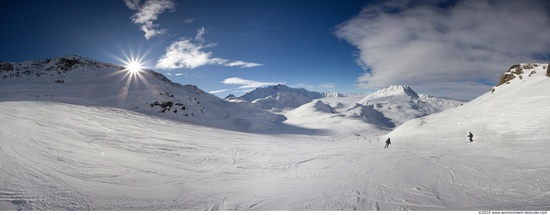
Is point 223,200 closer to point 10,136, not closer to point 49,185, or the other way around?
point 49,185

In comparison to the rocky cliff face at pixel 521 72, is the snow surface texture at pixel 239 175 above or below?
below

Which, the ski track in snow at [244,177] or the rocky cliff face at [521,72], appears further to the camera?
the rocky cliff face at [521,72]

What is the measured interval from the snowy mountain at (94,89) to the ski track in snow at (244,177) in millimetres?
24962

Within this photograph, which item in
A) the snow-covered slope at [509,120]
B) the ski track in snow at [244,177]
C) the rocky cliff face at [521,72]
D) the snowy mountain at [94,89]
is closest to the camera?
the ski track in snow at [244,177]

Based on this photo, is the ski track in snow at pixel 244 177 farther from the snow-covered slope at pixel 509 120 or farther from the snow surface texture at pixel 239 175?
the snow-covered slope at pixel 509 120

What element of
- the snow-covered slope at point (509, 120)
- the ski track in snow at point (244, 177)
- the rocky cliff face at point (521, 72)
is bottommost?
the ski track in snow at point (244, 177)

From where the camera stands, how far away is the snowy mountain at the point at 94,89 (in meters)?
38.0

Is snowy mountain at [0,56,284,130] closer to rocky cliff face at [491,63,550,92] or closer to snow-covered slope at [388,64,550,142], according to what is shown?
snow-covered slope at [388,64,550,142]

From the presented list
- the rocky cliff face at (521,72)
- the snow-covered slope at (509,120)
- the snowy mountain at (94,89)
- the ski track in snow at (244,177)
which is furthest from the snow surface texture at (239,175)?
the snowy mountain at (94,89)

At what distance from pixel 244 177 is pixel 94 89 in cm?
5137

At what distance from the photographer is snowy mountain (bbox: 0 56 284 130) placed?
38000 millimetres

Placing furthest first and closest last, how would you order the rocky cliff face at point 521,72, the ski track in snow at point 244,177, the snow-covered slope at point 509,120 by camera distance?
the rocky cliff face at point 521,72
the snow-covered slope at point 509,120
the ski track in snow at point 244,177

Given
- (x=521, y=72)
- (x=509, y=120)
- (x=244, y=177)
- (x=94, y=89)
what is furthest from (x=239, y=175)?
(x=94, y=89)

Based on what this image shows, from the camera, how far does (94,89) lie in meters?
45.9
